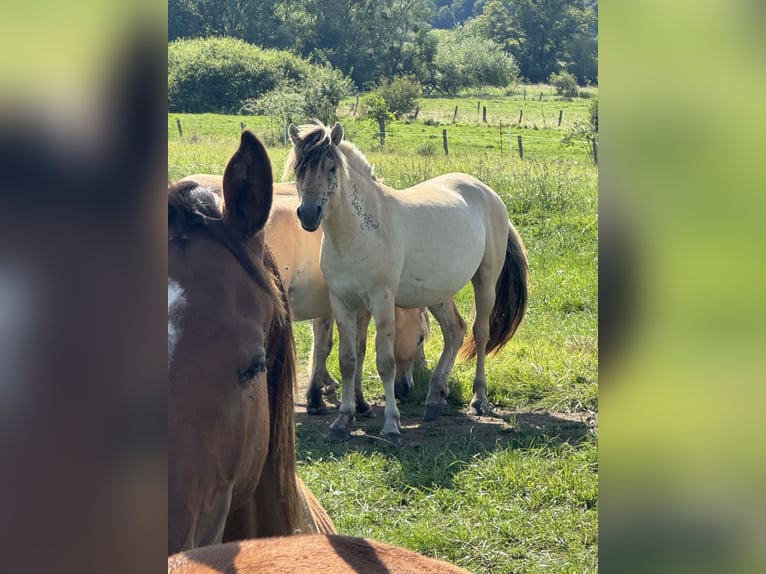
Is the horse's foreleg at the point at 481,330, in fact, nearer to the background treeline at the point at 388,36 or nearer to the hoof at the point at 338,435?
the hoof at the point at 338,435

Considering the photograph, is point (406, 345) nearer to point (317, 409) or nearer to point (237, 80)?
point (317, 409)

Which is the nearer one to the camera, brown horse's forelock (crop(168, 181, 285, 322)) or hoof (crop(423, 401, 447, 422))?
brown horse's forelock (crop(168, 181, 285, 322))

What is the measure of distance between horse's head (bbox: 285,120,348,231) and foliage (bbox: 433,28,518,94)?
89.2 feet

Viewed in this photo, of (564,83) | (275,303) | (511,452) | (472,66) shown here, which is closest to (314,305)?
(511,452)

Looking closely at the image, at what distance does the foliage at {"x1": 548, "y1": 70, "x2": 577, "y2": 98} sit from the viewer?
2523 cm

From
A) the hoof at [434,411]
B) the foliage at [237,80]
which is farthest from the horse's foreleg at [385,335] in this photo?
the foliage at [237,80]

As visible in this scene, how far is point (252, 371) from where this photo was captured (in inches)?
62.1

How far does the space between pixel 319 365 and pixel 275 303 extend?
399cm

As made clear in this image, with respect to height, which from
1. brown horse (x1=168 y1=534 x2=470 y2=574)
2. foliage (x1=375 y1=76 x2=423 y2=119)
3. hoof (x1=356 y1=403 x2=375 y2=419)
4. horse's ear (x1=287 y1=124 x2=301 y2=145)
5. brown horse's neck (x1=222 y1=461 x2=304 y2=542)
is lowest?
hoof (x1=356 y1=403 x2=375 y2=419)

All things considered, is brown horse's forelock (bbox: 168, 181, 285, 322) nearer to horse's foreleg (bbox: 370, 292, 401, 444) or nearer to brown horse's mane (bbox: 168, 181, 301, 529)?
brown horse's mane (bbox: 168, 181, 301, 529)

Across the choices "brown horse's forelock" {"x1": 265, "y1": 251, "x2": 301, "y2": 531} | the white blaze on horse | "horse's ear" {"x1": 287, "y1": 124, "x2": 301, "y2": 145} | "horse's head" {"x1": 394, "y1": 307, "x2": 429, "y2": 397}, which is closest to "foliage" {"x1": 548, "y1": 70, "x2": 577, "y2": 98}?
the white blaze on horse

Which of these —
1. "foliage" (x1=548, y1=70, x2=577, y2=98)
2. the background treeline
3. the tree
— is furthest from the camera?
the background treeline
